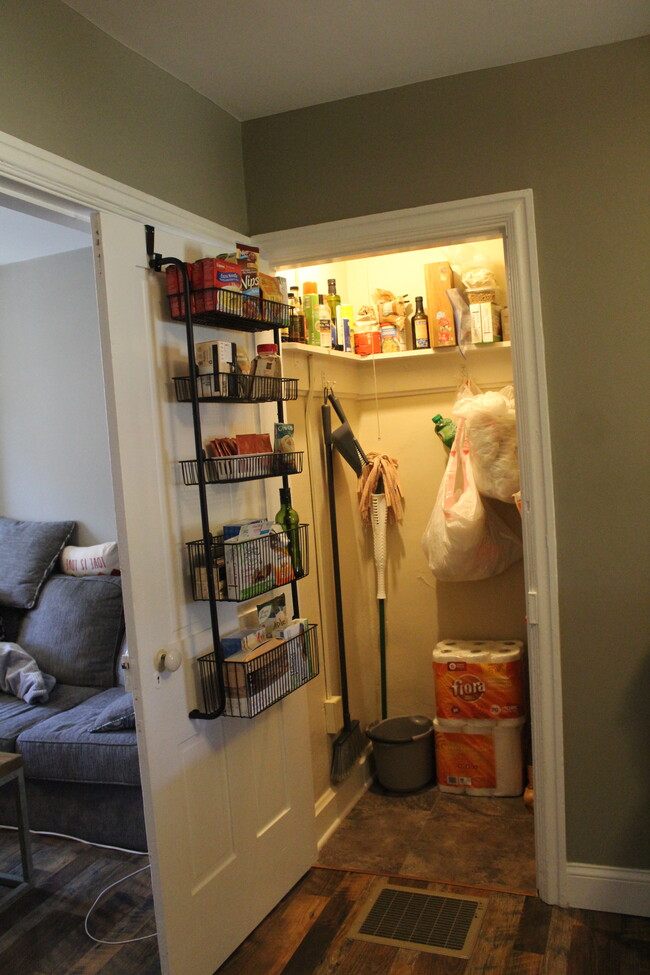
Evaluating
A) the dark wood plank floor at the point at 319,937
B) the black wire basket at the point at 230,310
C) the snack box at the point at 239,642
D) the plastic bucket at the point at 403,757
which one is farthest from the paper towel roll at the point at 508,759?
the black wire basket at the point at 230,310

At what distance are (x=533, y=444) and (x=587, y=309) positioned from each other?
413 mm

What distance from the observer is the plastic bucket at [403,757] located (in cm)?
331

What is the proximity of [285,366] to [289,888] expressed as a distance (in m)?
1.76

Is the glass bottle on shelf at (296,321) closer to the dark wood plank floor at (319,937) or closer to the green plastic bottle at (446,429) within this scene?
the green plastic bottle at (446,429)

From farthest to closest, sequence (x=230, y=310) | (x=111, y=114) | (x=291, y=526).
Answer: (x=291, y=526)
(x=230, y=310)
(x=111, y=114)

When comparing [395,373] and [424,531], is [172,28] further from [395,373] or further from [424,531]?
[424,531]

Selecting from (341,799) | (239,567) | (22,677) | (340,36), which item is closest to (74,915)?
(341,799)

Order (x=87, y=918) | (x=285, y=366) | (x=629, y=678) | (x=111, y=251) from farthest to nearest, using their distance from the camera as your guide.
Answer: (x=285, y=366), (x=87, y=918), (x=629, y=678), (x=111, y=251)

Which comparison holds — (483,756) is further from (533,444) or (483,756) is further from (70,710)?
(70,710)

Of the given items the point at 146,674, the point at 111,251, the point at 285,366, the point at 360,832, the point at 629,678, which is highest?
the point at 111,251

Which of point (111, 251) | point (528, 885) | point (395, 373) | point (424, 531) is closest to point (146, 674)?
point (111, 251)

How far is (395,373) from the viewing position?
3.63m

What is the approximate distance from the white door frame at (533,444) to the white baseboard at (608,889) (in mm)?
34

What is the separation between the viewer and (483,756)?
327 cm
